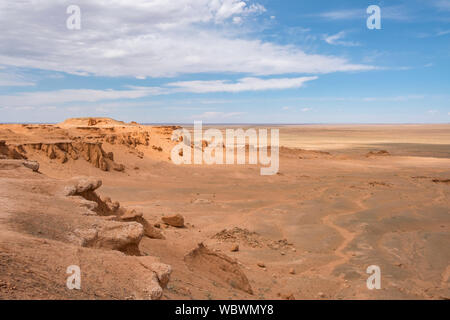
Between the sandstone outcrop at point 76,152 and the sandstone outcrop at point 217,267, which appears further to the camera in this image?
the sandstone outcrop at point 76,152

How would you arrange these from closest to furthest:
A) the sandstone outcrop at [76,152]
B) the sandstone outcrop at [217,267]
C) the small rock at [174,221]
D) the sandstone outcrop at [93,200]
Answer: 1. the sandstone outcrop at [217,267]
2. the sandstone outcrop at [93,200]
3. the small rock at [174,221]
4. the sandstone outcrop at [76,152]

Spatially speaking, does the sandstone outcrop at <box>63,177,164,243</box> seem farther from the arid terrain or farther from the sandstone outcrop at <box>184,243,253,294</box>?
the sandstone outcrop at <box>184,243,253,294</box>

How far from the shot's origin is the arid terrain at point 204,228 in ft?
11.9

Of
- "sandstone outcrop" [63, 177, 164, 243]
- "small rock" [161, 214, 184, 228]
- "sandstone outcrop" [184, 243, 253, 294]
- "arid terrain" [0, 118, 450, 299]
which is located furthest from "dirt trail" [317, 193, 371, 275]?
"small rock" [161, 214, 184, 228]

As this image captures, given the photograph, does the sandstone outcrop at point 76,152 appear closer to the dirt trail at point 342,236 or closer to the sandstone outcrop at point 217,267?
the dirt trail at point 342,236

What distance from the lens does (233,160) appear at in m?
26.1

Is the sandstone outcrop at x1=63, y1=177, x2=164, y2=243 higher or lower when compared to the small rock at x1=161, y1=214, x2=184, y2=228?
higher

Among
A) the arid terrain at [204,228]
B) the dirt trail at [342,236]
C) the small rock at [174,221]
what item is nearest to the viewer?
the arid terrain at [204,228]

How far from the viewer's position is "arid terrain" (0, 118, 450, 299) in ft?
11.9

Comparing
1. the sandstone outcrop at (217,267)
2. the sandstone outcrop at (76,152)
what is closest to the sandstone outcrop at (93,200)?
the sandstone outcrop at (217,267)

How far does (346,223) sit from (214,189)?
6570 millimetres
